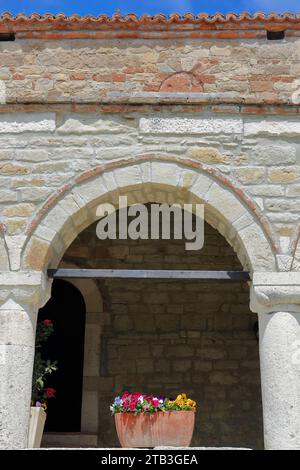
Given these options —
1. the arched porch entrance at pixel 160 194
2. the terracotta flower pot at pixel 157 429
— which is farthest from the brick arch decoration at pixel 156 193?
the terracotta flower pot at pixel 157 429

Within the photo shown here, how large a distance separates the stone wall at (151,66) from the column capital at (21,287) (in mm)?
3504

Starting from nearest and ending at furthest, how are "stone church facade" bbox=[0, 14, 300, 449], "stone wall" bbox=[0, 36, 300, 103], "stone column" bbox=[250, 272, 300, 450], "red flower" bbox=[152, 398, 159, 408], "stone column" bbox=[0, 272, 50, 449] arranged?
"stone column" bbox=[250, 272, 300, 450] → "stone column" bbox=[0, 272, 50, 449] → "red flower" bbox=[152, 398, 159, 408] → "stone church facade" bbox=[0, 14, 300, 449] → "stone wall" bbox=[0, 36, 300, 103]

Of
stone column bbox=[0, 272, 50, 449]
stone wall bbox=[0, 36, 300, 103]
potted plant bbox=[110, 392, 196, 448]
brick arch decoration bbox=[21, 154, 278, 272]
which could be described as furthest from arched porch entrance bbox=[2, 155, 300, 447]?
stone wall bbox=[0, 36, 300, 103]

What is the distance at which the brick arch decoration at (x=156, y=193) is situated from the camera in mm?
5289

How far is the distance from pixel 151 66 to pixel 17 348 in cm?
447

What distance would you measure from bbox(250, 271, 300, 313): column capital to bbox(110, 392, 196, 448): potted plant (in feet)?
3.38

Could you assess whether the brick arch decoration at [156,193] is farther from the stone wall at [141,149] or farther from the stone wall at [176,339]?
the stone wall at [176,339]

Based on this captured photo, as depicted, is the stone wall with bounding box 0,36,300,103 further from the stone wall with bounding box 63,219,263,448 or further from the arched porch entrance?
the arched porch entrance

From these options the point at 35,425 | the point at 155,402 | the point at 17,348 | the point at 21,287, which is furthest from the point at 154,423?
the point at 21,287

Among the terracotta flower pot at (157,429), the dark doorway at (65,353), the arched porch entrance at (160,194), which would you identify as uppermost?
the arched porch entrance at (160,194)

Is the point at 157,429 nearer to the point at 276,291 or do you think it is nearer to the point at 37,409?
the point at 37,409

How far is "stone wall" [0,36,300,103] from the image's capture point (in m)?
8.03

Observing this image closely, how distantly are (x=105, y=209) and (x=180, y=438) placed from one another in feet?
6.72

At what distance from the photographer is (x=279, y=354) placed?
4922 mm
